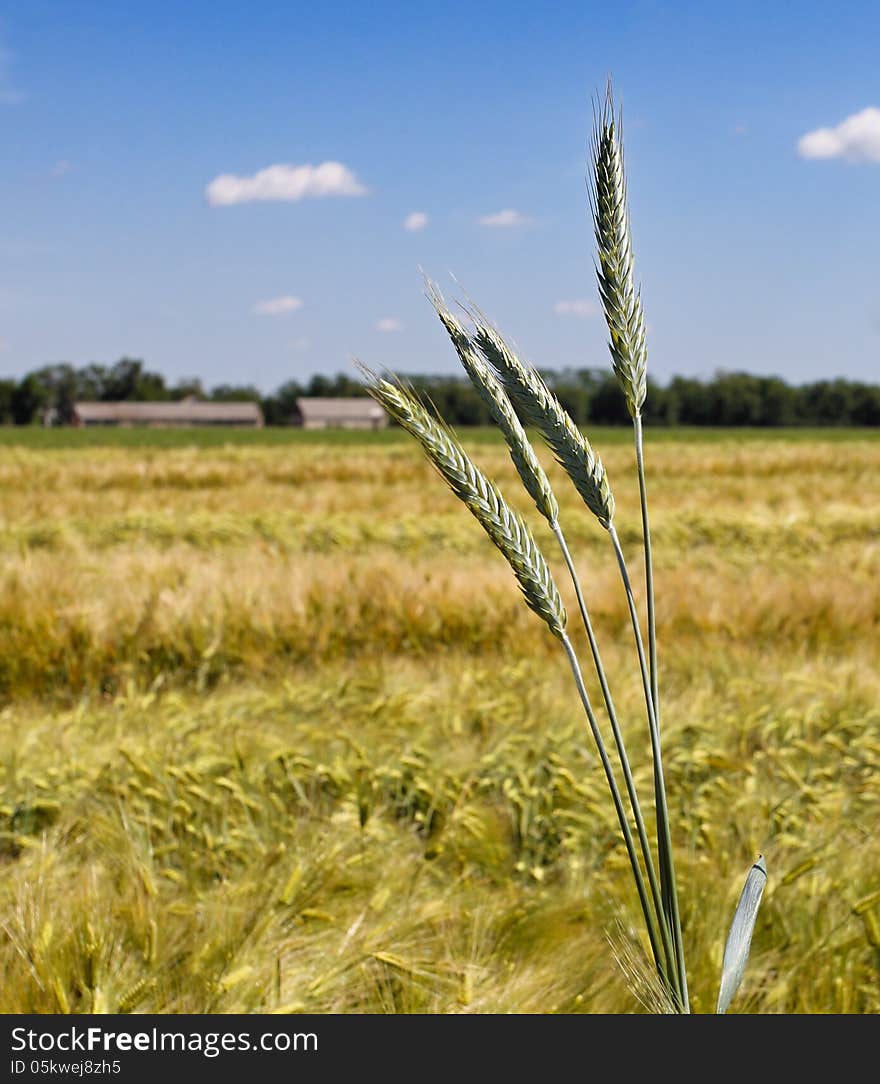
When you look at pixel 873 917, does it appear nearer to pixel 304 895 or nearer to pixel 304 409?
pixel 304 895

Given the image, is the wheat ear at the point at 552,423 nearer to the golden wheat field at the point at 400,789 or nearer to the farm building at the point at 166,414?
the golden wheat field at the point at 400,789

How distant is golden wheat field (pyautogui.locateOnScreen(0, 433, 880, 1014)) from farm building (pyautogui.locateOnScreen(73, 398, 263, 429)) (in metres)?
91.5

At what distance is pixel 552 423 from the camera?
0.76 meters

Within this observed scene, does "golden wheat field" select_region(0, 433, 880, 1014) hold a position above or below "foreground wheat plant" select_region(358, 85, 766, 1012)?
below

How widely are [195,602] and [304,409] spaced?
9287cm

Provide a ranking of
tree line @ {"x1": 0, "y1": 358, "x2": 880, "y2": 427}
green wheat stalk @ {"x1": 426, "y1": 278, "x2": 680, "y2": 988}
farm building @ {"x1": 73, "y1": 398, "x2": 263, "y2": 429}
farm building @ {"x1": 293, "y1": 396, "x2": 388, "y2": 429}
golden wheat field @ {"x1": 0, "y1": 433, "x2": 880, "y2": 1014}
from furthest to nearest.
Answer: farm building @ {"x1": 73, "y1": 398, "x2": 263, "y2": 429} → farm building @ {"x1": 293, "y1": 396, "x2": 388, "y2": 429} → tree line @ {"x1": 0, "y1": 358, "x2": 880, "y2": 427} → golden wheat field @ {"x1": 0, "y1": 433, "x2": 880, "y2": 1014} → green wheat stalk @ {"x1": 426, "y1": 278, "x2": 680, "y2": 988}

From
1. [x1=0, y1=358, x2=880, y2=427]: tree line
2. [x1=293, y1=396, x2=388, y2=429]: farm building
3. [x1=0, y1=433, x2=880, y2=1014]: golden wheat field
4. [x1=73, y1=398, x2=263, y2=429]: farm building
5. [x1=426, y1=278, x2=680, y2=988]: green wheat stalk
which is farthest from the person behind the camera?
[x1=73, y1=398, x2=263, y2=429]: farm building

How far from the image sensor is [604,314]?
784 mm

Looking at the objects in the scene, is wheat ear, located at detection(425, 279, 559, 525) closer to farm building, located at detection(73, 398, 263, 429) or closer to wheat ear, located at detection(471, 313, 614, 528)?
wheat ear, located at detection(471, 313, 614, 528)

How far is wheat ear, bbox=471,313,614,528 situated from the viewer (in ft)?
2.46

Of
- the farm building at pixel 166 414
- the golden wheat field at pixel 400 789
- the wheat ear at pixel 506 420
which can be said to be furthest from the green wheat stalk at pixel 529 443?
the farm building at pixel 166 414

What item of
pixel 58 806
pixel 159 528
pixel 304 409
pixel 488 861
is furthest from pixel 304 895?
pixel 304 409

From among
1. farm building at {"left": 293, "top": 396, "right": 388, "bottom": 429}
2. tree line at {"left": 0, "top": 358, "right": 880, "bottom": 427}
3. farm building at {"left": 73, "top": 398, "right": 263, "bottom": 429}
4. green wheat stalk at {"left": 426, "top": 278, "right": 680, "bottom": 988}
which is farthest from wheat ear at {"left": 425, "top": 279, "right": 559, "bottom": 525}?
farm building at {"left": 73, "top": 398, "right": 263, "bottom": 429}

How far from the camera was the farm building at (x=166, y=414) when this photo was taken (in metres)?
95.1
